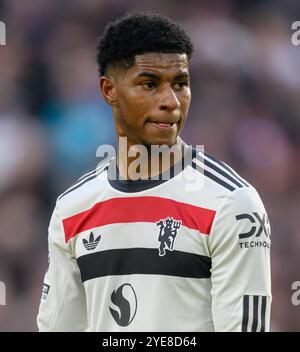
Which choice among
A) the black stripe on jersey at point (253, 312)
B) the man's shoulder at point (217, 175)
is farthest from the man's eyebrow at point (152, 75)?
the black stripe on jersey at point (253, 312)

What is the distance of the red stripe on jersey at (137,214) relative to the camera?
11.5ft

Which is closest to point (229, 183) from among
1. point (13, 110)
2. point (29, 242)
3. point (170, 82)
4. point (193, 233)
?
point (193, 233)

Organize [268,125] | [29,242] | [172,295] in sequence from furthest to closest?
1. [268,125]
2. [29,242]
3. [172,295]

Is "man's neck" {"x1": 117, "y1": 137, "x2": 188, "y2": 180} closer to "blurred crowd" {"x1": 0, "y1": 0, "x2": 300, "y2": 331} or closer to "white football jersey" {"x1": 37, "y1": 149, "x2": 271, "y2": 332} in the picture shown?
"white football jersey" {"x1": 37, "y1": 149, "x2": 271, "y2": 332}

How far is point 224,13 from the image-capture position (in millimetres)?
7867

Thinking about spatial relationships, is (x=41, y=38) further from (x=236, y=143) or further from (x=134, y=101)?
(x=134, y=101)

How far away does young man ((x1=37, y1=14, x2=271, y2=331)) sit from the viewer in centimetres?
344

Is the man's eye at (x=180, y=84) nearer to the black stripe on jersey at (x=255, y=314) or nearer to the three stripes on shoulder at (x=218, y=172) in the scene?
the three stripes on shoulder at (x=218, y=172)

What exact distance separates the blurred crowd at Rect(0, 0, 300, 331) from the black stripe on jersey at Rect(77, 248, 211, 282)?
3.03 metres

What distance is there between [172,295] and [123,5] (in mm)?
4774

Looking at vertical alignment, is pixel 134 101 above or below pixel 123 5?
below

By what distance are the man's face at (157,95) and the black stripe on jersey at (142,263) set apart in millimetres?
461

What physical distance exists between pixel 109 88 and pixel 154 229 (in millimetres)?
670

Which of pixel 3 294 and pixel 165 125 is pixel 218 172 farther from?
pixel 3 294
